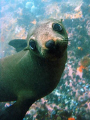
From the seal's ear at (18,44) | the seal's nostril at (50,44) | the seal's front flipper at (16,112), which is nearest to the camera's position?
the seal's nostril at (50,44)

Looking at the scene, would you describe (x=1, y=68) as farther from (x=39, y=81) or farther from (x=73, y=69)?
(x=73, y=69)

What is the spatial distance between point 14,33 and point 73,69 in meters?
8.36

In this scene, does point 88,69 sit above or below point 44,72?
below

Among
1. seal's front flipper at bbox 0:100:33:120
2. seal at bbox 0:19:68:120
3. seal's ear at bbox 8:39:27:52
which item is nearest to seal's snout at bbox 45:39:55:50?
seal at bbox 0:19:68:120

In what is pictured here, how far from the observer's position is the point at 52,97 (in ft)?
15.4

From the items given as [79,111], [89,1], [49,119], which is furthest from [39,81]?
[89,1]

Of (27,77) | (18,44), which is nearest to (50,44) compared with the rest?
(27,77)

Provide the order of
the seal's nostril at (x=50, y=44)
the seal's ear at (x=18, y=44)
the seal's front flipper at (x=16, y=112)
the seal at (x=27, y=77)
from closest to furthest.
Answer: the seal's nostril at (x=50, y=44) < the seal at (x=27, y=77) < the seal's front flipper at (x=16, y=112) < the seal's ear at (x=18, y=44)

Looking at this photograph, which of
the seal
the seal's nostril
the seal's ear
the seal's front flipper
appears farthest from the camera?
the seal's ear

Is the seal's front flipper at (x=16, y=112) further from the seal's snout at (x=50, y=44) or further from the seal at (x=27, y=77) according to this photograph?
the seal's snout at (x=50, y=44)

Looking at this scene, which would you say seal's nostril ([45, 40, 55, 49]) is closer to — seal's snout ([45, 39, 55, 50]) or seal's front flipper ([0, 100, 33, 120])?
seal's snout ([45, 39, 55, 50])

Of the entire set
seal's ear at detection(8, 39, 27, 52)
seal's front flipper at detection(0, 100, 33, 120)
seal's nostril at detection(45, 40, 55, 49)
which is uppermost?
seal's nostril at detection(45, 40, 55, 49)

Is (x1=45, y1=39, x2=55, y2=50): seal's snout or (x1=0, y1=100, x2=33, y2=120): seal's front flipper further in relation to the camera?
(x1=0, y1=100, x2=33, y2=120): seal's front flipper

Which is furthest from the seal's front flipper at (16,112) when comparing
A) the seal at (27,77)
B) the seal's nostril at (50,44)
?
the seal's nostril at (50,44)
